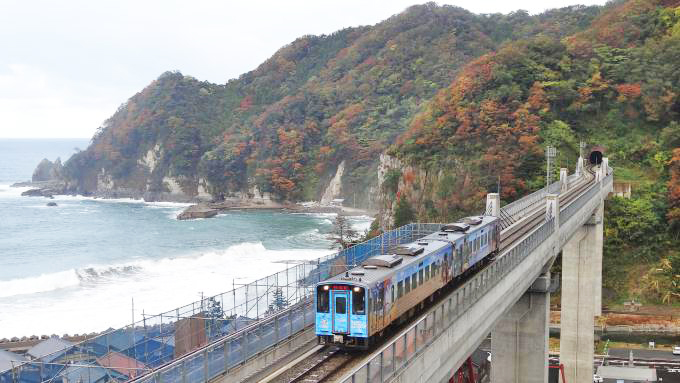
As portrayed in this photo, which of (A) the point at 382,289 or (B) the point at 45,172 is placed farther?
(B) the point at 45,172

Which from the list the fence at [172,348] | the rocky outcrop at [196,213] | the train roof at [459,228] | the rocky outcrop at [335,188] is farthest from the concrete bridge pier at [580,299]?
the rocky outcrop at [196,213]

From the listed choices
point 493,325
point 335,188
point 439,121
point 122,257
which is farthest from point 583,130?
point 335,188

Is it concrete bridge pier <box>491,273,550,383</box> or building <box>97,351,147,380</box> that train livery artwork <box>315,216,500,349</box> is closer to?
building <box>97,351,147,380</box>

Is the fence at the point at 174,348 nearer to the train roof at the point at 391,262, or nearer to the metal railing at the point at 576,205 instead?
the train roof at the point at 391,262

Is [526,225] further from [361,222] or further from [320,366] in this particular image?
[361,222]

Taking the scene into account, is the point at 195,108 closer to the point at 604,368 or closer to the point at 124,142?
the point at 124,142

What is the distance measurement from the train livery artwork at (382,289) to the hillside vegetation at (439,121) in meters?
36.0

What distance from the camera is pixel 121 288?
191 ft

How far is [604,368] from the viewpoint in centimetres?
4041

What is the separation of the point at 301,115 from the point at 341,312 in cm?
12075

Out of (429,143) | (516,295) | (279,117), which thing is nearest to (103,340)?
(516,295)

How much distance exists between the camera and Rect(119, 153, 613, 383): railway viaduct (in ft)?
47.1

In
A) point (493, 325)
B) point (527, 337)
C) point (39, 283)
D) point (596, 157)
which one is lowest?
point (39, 283)

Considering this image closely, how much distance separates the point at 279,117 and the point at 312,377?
125 m
